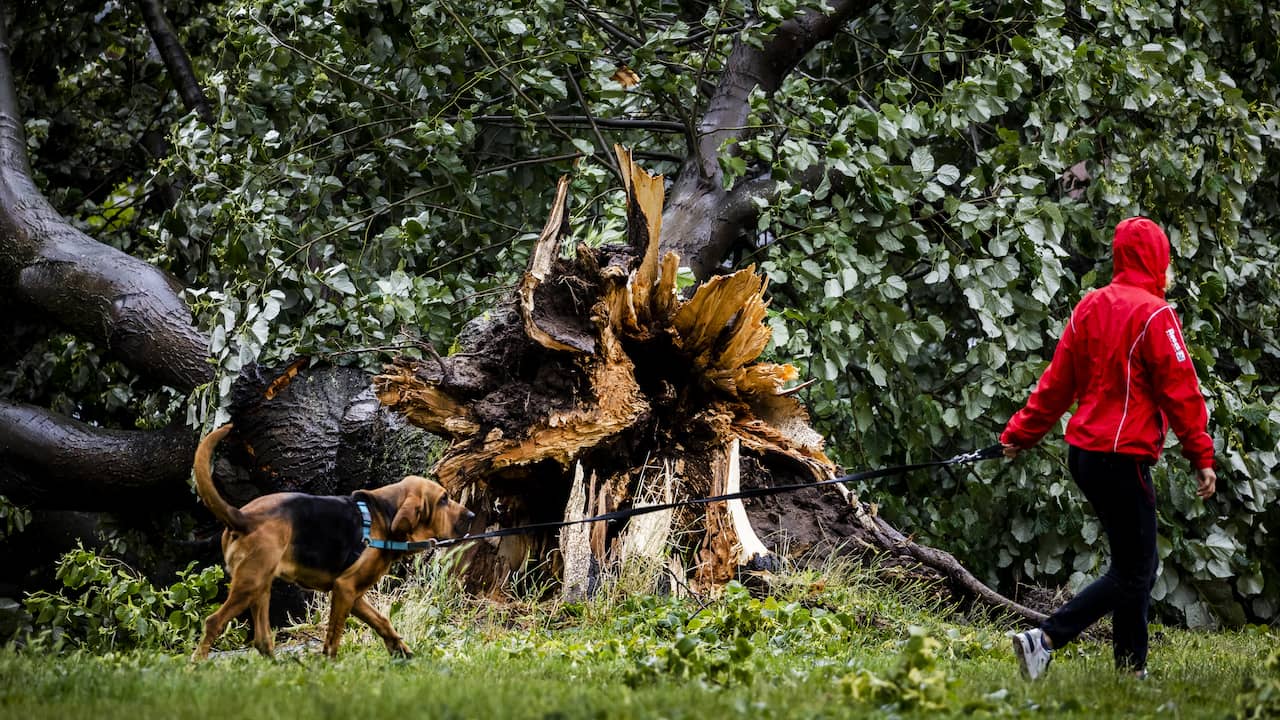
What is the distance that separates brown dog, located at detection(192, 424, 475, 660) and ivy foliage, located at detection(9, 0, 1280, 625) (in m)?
2.30

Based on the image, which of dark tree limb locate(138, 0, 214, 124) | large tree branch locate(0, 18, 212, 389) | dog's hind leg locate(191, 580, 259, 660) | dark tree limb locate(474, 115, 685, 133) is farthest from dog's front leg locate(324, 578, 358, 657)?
dark tree limb locate(138, 0, 214, 124)

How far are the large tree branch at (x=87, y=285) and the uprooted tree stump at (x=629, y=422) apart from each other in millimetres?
1833

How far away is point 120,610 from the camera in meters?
4.81

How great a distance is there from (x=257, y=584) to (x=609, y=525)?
8.61 feet

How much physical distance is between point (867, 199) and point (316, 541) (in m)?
4.09

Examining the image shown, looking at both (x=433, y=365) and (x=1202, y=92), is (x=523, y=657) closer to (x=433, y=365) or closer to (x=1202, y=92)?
(x=433, y=365)

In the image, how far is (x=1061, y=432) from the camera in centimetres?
707

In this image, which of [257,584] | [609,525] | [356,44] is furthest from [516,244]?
[257,584]

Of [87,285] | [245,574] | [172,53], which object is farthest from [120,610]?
[172,53]

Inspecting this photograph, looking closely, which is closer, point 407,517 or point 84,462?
A: point 407,517

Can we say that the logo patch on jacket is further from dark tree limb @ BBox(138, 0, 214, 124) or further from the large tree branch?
dark tree limb @ BBox(138, 0, 214, 124)

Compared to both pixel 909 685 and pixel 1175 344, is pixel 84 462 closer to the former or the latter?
pixel 909 685

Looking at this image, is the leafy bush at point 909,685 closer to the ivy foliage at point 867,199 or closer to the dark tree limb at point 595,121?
the ivy foliage at point 867,199

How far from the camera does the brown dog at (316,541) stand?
377cm
